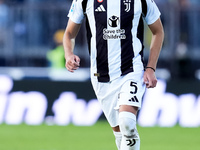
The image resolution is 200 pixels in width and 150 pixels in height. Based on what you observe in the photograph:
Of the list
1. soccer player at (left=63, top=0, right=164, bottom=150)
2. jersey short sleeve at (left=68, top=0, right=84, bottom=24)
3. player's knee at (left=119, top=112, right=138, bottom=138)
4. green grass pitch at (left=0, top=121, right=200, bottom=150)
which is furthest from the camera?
green grass pitch at (left=0, top=121, right=200, bottom=150)

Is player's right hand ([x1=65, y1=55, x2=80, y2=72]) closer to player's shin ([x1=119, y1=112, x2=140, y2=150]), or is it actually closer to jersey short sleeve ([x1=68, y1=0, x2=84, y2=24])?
jersey short sleeve ([x1=68, y1=0, x2=84, y2=24])

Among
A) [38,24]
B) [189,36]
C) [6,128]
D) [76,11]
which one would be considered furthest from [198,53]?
[76,11]

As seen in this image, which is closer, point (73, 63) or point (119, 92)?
point (73, 63)

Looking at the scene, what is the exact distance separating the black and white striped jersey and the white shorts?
2.5 inches

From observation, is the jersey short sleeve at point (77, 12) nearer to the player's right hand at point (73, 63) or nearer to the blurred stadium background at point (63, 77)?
the player's right hand at point (73, 63)

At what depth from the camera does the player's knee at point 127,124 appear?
613 centimetres

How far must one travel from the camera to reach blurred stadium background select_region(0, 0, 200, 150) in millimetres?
13109

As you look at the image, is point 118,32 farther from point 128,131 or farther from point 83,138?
point 83,138

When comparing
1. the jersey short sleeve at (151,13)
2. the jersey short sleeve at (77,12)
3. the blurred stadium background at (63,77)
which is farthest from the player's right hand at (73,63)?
the blurred stadium background at (63,77)

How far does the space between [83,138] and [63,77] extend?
2958 millimetres

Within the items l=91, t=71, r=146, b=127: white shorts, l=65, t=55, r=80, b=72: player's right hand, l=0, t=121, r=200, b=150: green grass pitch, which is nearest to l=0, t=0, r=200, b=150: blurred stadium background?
l=0, t=121, r=200, b=150: green grass pitch

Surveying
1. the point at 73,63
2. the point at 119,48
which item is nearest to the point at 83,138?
the point at 119,48

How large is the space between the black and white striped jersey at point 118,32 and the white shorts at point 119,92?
0.06 m

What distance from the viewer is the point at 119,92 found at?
6.40 m
